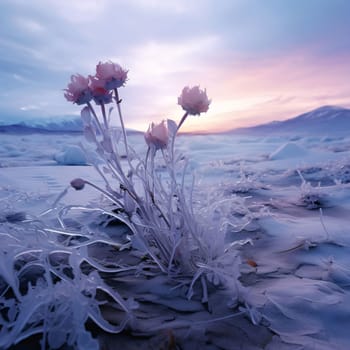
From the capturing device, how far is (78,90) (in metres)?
Answer: 1.15

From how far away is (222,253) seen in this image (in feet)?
4.37

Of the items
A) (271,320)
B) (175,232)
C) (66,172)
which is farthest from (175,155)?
(66,172)

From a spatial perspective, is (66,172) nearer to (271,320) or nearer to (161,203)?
(161,203)

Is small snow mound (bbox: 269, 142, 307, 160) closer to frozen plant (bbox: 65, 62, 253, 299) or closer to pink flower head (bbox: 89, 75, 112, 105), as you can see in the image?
frozen plant (bbox: 65, 62, 253, 299)

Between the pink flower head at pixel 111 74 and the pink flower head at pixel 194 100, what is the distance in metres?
0.23

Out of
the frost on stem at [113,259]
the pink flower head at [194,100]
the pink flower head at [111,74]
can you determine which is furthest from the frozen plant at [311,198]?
the pink flower head at [111,74]

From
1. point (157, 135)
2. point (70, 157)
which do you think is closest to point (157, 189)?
point (157, 135)

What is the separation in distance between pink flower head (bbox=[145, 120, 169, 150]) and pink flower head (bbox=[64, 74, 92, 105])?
0.25 m

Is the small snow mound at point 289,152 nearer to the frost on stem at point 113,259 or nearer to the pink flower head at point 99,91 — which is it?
the frost on stem at point 113,259

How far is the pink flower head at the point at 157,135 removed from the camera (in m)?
1.18

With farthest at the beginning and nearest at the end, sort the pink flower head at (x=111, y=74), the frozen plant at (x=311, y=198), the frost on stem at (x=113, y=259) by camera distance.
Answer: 1. the frozen plant at (x=311, y=198)
2. the pink flower head at (x=111, y=74)
3. the frost on stem at (x=113, y=259)

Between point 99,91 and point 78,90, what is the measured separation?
0.24 feet

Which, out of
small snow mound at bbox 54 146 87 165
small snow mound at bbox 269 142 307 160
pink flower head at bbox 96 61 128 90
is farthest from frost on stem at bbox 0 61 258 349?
small snow mound at bbox 269 142 307 160

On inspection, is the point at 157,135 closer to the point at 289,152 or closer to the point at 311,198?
the point at 311,198
